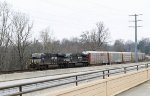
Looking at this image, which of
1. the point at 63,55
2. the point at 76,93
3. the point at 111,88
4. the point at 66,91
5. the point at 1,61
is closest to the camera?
the point at 66,91

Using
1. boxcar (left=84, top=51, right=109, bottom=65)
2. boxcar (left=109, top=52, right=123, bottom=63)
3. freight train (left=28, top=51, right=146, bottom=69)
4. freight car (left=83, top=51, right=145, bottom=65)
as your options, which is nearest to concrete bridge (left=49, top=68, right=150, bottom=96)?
freight train (left=28, top=51, right=146, bottom=69)

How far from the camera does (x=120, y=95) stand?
1603 centimetres

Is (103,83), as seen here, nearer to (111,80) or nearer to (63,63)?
(111,80)

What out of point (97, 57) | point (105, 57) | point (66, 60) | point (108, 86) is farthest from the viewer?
point (105, 57)

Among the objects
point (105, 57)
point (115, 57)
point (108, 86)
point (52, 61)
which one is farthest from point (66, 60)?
point (108, 86)

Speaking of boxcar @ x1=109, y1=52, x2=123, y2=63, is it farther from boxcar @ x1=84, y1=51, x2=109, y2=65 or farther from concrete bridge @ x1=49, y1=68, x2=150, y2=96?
concrete bridge @ x1=49, y1=68, x2=150, y2=96

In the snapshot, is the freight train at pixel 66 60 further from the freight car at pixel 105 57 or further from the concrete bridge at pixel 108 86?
the concrete bridge at pixel 108 86

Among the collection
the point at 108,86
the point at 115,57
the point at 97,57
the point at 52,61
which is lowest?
the point at 108,86

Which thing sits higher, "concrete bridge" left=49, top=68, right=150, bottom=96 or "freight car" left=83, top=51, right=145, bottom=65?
"freight car" left=83, top=51, right=145, bottom=65

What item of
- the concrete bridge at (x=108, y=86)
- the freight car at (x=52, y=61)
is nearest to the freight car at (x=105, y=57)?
the freight car at (x=52, y=61)

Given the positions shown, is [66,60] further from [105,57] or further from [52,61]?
[105,57]

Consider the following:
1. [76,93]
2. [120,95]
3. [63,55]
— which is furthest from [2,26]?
[76,93]

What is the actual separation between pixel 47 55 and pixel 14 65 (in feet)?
42.9

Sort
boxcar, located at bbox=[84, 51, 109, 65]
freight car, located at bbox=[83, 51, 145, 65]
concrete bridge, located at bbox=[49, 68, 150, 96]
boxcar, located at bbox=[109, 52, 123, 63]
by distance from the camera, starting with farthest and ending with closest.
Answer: boxcar, located at bbox=[109, 52, 123, 63] → freight car, located at bbox=[83, 51, 145, 65] → boxcar, located at bbox=[84, 51, 109, 65] → concrete bridge, located at bbox=[49, 68, 150, 96]
